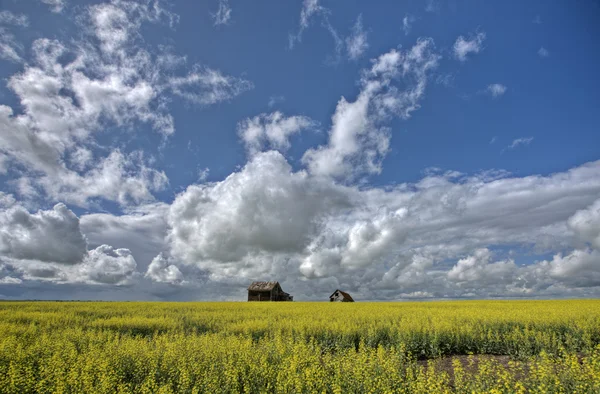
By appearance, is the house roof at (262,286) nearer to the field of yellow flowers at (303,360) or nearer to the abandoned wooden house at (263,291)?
the abandoned wooden house at (263,291)

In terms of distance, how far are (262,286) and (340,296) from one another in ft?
52.8

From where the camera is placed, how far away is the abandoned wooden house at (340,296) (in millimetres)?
66812

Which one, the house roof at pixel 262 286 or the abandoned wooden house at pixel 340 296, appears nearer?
the house roof at pixel 262 286

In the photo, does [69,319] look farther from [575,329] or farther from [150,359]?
[575,329]

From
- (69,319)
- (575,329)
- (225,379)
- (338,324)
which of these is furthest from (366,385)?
(69,319)

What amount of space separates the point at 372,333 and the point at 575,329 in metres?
9.91

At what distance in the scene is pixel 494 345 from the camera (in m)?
14.9

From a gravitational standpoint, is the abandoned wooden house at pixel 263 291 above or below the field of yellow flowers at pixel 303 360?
below

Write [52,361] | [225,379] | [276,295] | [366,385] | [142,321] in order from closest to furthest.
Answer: [366,385] < [225,379] < [52,361] < [142,321] < [276,295]

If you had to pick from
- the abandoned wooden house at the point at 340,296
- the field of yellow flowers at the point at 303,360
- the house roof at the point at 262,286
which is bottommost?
the abandoned wooden house at the point at 340,296

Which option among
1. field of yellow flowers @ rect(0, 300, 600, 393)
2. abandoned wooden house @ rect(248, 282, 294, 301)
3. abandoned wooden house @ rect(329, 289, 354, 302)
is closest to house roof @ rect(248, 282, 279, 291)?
abandoned wooden house @ rect(248, 282, 294, 301)

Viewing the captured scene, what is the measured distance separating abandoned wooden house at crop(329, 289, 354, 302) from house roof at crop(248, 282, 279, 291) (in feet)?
40.0

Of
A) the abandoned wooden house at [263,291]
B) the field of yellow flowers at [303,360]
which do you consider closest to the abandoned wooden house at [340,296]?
the abandoned wooden house at [263,291]

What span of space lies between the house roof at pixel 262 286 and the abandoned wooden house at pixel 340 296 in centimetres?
1221
